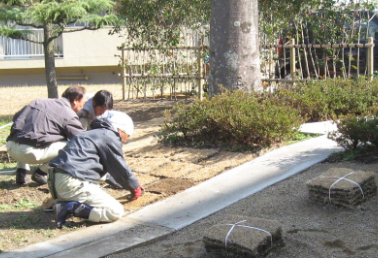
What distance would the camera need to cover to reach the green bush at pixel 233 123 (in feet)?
23.4

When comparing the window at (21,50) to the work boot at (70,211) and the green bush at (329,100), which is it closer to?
the green bush at (329,100)

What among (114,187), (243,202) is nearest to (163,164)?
(114,187)

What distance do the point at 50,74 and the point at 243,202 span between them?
25.4 ft

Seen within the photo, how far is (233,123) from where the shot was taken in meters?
7.19

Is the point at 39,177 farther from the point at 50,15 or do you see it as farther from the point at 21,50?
the point at 21,50

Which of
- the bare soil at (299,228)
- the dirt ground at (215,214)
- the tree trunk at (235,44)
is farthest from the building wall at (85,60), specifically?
the bare soil at (299,228)

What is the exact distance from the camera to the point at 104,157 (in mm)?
5262

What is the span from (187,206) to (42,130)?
1.78 metres

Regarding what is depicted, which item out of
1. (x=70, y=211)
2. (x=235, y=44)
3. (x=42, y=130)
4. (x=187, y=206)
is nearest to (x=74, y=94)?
(x=42, y=130)

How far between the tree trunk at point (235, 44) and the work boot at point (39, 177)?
10.4 feet

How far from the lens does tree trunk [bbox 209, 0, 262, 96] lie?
27.9 ft

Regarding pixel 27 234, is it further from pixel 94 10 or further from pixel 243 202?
pixel 94 10

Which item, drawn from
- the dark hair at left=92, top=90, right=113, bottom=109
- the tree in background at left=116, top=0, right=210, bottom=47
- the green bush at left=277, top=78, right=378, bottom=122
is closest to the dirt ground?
the dark hair at left=92, top=90, right=113, bottom=109

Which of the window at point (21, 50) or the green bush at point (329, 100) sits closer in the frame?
the green bush at point (329, 100)
